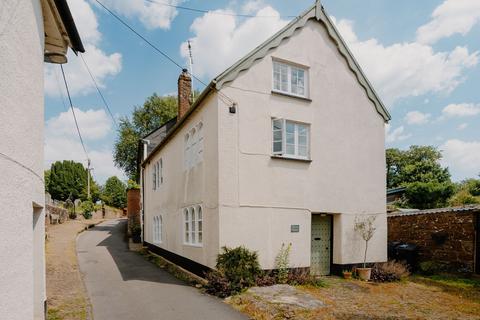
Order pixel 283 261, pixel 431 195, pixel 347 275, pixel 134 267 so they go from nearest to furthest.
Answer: pixel 283 261
pixel 347 275
pixel 134 267
pixel 431 195

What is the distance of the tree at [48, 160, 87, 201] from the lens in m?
53.4

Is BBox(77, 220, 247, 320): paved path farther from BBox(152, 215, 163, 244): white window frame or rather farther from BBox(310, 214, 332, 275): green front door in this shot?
BBox(310, 214, 332, 275): green front door

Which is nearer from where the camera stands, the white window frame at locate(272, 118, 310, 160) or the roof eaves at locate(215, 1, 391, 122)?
the roof eaves at locate(215, 1, 391, 122)

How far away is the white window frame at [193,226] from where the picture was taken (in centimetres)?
1248

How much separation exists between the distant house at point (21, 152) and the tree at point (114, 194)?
Answer: 52.0 m

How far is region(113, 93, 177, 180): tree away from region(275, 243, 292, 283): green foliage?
3581 centimetres

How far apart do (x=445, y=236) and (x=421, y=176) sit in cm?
3190

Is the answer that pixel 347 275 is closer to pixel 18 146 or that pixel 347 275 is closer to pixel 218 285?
pixel 218 285

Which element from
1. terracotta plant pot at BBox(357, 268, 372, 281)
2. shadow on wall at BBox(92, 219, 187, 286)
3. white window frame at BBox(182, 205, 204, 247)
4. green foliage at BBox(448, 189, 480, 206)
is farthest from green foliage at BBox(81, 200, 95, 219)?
green foliage at BBox(448, 189, 480, 206)

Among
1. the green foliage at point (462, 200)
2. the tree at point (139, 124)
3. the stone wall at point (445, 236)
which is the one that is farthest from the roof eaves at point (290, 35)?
the tree at point (139, 124)

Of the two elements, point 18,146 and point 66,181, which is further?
point 66,181

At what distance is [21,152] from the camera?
14.6 ft

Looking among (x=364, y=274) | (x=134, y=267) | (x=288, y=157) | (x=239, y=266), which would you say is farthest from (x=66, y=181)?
(x=364, y=274)

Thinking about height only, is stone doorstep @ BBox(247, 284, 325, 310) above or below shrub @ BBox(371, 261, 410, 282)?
above
